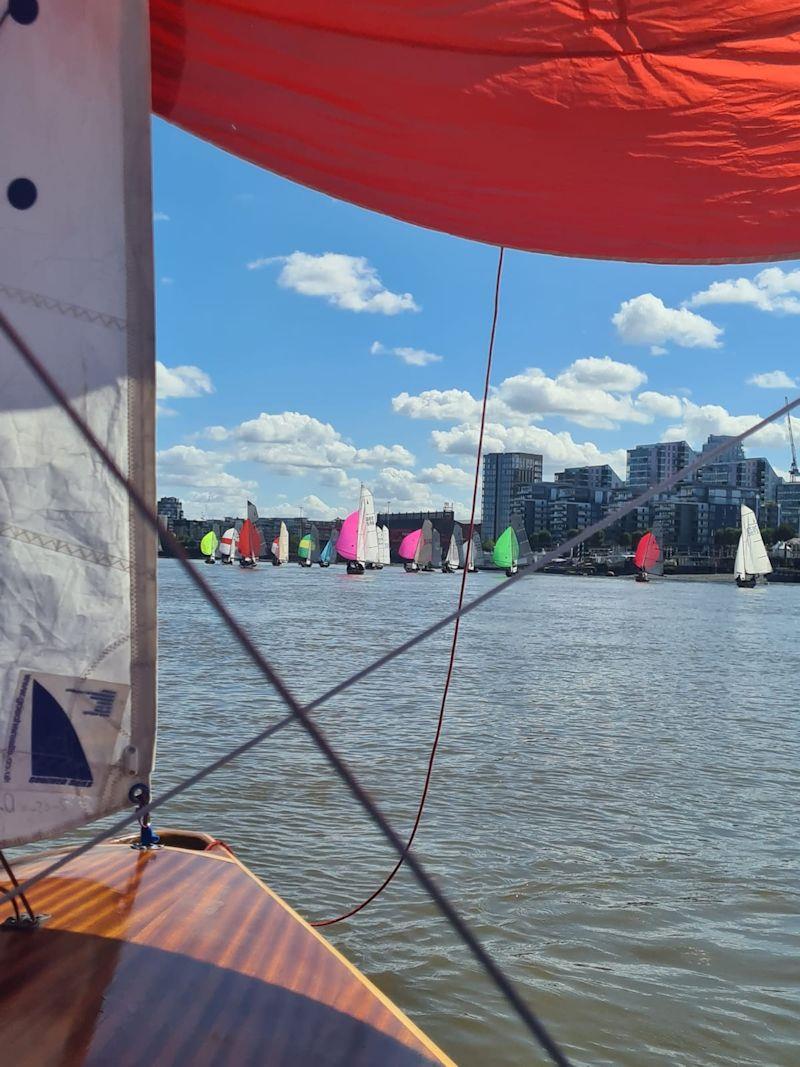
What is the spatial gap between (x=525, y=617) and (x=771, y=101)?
135 ft

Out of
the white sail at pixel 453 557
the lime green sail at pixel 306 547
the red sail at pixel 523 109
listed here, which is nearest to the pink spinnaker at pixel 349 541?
the white sail at pixel 453 557

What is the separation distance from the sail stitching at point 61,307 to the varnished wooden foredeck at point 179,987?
1972mm

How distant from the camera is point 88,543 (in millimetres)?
2930

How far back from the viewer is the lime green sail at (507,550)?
88.6 metres

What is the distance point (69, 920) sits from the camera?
3326mm

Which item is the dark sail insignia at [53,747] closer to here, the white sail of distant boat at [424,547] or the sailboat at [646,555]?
the sailboat at [646,555]

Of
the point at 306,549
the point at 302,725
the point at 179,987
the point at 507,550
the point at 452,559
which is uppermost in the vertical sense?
the point at 507,550

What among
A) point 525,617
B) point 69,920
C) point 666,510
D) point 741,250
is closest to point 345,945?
point 69,920

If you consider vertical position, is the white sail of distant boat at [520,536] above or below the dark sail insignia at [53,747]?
above

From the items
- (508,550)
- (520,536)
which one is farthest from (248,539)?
(520,536)

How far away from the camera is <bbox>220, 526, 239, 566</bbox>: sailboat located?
355 feet

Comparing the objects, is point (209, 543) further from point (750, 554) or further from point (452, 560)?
point (750, 554)

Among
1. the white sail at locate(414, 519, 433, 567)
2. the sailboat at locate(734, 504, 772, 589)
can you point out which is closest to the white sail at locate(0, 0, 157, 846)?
the sailboat at locate(734, 504, 772, 589)

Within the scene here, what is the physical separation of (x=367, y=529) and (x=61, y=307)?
3428 inches
